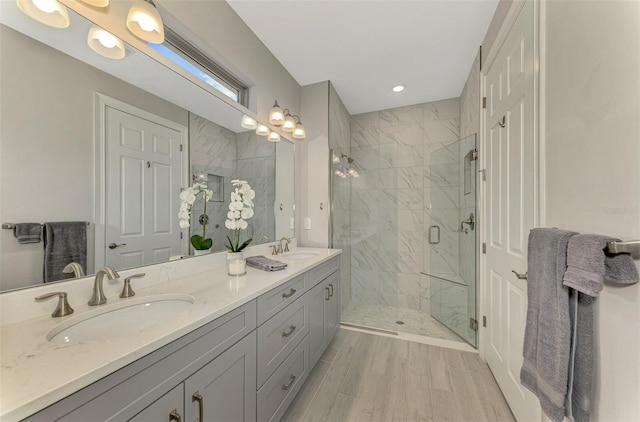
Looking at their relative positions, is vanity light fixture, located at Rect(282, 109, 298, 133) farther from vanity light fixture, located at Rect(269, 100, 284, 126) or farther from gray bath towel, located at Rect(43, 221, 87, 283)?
gray bath towel, located at Rect(43, 221, 87, 283)

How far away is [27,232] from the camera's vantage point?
82cm

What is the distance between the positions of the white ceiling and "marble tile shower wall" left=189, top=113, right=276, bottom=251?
88 cm

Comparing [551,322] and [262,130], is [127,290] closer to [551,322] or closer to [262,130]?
[262,130]

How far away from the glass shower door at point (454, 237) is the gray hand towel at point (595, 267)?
5.03 ft

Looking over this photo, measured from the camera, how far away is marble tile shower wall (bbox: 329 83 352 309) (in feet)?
8.92

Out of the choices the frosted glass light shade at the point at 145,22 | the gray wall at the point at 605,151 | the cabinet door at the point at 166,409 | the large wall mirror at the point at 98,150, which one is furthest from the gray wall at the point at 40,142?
the gray wall at the point at 605,151

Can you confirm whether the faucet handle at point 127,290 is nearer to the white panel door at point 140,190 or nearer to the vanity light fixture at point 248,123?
the white panel door at point 140,190

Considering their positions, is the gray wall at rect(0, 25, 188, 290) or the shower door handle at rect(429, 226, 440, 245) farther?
the shower door handle at rect(429, 226, 440, 245)

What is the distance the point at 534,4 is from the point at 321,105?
1790 mm

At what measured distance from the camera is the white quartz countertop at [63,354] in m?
0.47

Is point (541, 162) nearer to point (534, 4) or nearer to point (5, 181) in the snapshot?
point (534, 4)

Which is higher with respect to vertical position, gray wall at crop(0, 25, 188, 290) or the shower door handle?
gray wall at crop(0, 25, 188, 290)

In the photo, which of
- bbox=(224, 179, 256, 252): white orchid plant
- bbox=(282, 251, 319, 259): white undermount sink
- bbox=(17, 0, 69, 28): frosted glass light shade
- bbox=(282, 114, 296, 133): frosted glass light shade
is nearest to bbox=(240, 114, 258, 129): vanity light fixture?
bbox=(282, 114, 296, 133): frosted glass light shade

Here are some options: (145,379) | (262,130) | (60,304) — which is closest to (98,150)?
(60,304)
